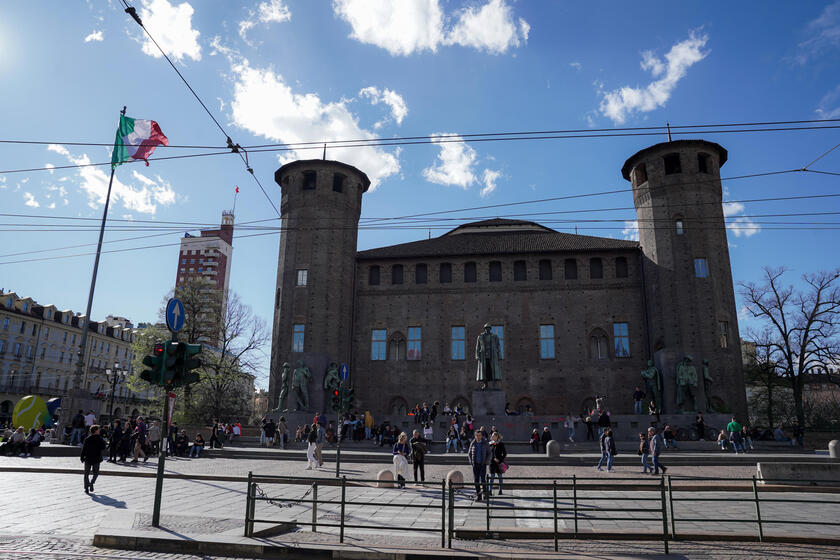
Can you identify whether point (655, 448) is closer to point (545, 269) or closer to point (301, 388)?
point (301, 388)

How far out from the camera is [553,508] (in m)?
7.82

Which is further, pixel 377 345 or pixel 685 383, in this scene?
pixel 377 345

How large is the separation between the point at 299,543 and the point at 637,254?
1333 inches

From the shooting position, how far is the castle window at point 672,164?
118 ft

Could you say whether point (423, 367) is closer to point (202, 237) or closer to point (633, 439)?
point (633, 439)

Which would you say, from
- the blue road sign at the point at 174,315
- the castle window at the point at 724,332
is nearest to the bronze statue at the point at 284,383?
the castle window at the point at 724,332

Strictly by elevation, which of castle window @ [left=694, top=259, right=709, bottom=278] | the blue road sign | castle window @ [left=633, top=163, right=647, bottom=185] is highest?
castle window @ [left=633, top=163, right=647, bottom=185]

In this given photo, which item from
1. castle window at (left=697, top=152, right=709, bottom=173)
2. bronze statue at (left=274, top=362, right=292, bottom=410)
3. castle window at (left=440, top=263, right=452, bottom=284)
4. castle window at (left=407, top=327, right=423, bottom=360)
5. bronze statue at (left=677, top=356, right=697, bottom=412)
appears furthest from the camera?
castle window at (left=440, top=263, right=452, bottom=284)

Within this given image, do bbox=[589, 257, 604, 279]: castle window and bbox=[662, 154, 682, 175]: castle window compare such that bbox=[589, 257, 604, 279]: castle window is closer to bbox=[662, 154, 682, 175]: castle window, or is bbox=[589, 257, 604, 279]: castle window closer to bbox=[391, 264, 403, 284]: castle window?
bbox=[662, 154, 682, 175]: castle window

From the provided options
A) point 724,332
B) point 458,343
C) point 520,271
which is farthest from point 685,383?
point 458,343

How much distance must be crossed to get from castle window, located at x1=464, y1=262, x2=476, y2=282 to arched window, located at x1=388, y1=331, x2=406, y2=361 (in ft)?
19.1

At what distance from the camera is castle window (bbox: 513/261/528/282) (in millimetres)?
38438

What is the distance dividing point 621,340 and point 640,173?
1082 cm

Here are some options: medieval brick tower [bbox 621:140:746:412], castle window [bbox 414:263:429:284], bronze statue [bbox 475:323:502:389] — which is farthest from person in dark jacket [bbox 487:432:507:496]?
castle window [bbox 414:263:429:284]
